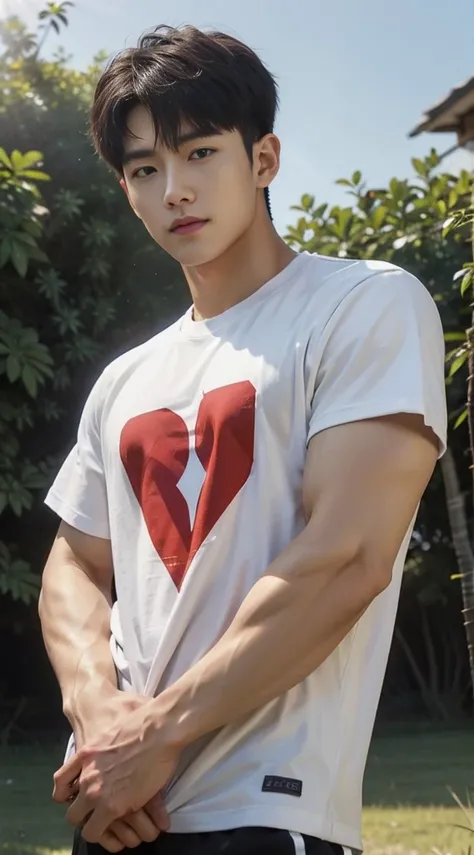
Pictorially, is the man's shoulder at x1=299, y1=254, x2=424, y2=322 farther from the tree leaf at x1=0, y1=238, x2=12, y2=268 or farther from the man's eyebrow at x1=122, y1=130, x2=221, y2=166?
the tree leaf at x1=0, y1=238, x2=12, y2=268

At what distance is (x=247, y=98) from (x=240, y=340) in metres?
0.35

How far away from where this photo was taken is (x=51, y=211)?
6.64 m

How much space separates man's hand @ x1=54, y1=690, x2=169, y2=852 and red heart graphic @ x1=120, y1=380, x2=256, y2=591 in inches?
6.2

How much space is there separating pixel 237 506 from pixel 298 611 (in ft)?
0.55

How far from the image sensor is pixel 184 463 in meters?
1.51

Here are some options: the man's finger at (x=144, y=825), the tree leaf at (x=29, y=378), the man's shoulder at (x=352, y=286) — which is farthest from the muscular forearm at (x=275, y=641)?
the tree leaf at (x=29, y=378)

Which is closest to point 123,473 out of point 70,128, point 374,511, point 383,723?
point 374,511

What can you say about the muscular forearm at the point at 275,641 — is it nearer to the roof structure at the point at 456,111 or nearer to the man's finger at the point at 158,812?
the man's finger at the point at 158,812

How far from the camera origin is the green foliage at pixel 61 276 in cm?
635

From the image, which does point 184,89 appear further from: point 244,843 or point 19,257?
point 19,257

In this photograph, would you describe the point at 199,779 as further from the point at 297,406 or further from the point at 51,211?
the point at 51,211

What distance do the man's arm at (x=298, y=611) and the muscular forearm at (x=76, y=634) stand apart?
144 mm

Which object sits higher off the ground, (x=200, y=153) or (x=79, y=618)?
(x=200, y=153)

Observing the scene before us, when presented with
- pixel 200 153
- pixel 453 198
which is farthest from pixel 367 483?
pixel 453 198
